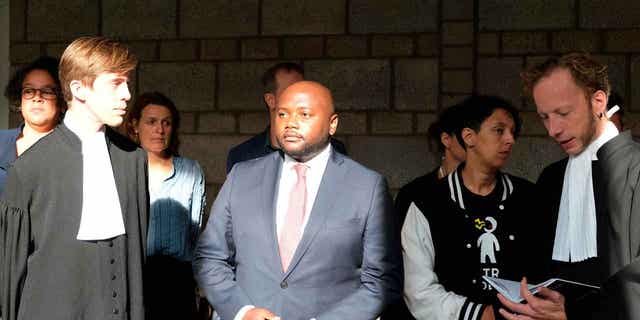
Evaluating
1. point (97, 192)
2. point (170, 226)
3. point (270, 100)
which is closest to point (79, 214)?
point (97, 192)

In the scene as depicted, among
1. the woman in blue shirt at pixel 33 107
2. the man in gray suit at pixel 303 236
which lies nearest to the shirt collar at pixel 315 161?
the man in gray suit at pixel 303 236

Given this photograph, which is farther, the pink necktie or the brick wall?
the brick wall

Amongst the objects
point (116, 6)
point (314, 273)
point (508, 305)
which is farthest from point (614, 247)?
point (116, 6)

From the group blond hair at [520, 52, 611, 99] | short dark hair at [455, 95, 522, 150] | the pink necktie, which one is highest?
blond hair at [520, 52, 611, 99]

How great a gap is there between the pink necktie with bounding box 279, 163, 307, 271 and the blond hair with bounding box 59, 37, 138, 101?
761 millimetres

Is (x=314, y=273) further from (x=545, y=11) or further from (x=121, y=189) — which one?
(x=545, y=11)

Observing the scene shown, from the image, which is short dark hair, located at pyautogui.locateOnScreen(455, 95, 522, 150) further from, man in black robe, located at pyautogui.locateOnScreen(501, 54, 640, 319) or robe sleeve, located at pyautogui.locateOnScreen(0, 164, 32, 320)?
robe sleeve, located at pyautogui.locateOnScreen(0, 164, 32, 320)

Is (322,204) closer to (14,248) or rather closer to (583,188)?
(583,188)

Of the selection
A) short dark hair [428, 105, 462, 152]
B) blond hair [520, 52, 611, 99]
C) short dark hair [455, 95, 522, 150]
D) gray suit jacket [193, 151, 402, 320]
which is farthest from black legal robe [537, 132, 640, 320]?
short dark hair [428, 105, 462, 152]

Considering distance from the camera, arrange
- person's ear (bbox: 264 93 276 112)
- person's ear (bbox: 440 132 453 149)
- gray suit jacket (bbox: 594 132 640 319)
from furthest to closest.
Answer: person's ear (bbox: 264 93 276 112)
person's ear (bbox: 440 132 453 149)
gray suit jacket (bbox: 594 132 640 319)

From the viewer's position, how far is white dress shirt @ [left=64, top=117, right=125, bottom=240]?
327 centimetres

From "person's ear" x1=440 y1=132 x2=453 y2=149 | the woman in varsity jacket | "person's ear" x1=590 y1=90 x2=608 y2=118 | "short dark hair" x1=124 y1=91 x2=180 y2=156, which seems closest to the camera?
"person's ear" x1=590 y1=90 x2=608 y2=118

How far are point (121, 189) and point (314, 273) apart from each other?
0.77 meters

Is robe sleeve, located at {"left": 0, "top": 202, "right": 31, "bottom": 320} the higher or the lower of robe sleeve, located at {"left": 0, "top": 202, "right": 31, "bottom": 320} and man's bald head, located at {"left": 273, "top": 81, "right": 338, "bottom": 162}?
the lower
